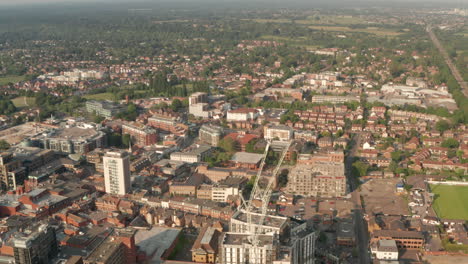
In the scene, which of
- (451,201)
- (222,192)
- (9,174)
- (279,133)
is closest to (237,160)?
(222,192)

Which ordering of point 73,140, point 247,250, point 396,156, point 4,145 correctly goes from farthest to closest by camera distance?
point 4,145, point 73,140, point 396,156, point 247,250

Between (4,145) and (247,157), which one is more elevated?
(247,157)

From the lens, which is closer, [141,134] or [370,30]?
[141,134]

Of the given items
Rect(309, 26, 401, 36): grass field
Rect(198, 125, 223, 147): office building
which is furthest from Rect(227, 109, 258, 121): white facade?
Rect(309, 26, 401, 36): grass field

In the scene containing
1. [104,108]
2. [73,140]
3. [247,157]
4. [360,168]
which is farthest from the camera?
[104,108]

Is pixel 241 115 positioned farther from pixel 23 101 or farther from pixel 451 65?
pixel 451 65
